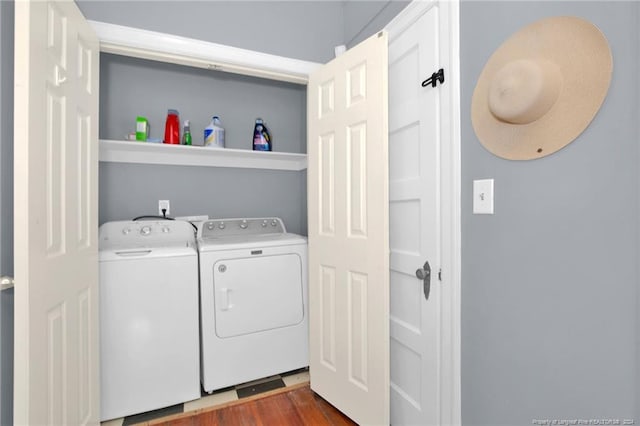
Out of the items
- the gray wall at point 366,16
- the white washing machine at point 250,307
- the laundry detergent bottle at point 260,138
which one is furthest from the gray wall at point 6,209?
the gray wall at point 366,16

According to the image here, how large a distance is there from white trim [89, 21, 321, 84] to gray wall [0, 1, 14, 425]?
61 cm

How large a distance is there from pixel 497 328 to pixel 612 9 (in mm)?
1010

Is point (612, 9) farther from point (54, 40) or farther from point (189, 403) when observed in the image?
point (189, 403)

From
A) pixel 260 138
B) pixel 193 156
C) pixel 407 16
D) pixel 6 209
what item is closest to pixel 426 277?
pixel 407 16

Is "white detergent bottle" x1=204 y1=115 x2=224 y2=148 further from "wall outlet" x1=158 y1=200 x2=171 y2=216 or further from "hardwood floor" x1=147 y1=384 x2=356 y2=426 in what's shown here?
"hardwood floor" x1=147 y1=384 x2=356 y2=426

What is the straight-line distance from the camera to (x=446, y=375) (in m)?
1.26

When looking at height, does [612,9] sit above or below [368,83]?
below

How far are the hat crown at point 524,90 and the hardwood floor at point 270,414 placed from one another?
5.75ft

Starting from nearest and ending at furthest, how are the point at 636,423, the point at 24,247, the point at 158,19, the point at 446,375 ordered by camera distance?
1. the point at 636,423
2. the point at 24,247
3. the point at 446,375
4. the point at 158,19

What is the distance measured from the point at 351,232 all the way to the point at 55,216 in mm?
1276

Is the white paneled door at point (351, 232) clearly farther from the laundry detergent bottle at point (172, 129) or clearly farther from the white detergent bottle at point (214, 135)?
the laundry detergent bottle at point (172, 129)

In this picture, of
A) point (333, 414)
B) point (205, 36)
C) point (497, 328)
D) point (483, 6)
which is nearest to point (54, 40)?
point (205, 36)

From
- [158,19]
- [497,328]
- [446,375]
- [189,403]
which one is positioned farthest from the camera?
[189,403]

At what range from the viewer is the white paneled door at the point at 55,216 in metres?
0.89
